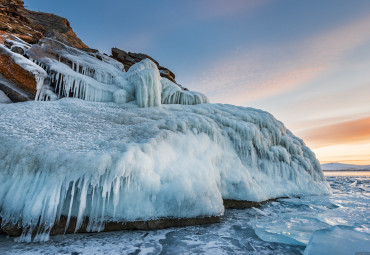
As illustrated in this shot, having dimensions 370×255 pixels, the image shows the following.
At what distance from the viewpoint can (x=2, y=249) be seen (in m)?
2.17

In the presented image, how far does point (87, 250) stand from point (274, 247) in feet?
8.08

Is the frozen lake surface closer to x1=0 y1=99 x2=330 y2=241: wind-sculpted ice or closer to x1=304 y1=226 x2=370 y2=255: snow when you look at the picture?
x1=304 y1=226 x2=370 y2=255: snow

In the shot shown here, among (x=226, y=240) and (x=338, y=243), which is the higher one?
(x=338, y=243)

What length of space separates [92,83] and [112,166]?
15.2 feet

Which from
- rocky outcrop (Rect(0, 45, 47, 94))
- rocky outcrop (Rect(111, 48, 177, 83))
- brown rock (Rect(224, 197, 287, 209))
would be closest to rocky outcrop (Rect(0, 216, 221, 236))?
brown rock (Rect(224, 197, 287, 209))

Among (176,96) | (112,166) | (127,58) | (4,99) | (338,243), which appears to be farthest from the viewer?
(127,58)

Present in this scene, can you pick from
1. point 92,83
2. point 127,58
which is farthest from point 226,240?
point 127,58

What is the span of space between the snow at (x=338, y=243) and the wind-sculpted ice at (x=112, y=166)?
1.70 metres

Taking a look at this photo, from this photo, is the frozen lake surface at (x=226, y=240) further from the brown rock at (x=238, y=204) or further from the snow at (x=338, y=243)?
the brown rock at (x=238, y=204)

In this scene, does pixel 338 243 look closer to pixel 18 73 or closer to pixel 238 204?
pixel 238 204

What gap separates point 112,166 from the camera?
2.88m

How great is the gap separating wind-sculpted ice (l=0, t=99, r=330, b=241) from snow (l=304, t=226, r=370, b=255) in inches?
67.0

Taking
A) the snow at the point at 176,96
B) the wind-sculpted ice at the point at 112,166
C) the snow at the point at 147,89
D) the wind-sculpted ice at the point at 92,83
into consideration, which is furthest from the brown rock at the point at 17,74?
the snow at the point at 176,96

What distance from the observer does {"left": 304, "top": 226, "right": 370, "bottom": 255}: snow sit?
1.87 metres
